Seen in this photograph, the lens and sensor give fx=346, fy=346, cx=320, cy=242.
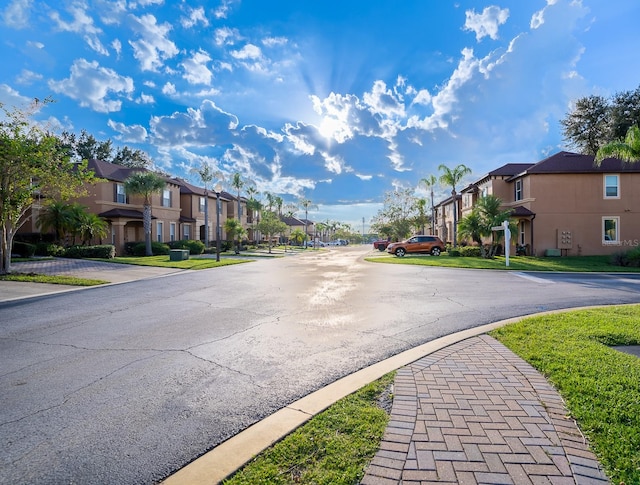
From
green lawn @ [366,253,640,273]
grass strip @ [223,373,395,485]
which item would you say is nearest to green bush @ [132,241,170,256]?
green lawn @ [366,253,640,273]

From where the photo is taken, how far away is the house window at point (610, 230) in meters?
25.6

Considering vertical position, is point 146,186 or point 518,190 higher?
point 146,186

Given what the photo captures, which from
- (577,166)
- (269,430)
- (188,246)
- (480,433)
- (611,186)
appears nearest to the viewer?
(480,433)

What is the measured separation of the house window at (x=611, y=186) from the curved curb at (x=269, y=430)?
29031 millimetres

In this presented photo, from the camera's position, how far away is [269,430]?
3193 mm

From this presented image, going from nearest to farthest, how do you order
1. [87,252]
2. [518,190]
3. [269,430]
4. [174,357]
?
[269,430], [174,357], [87,252], [518,190]

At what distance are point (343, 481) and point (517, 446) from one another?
1510 mm

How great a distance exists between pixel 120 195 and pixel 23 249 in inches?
372

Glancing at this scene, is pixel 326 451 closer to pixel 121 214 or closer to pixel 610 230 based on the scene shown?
pixel 121 214

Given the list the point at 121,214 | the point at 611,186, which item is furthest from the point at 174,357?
the point at 611,186

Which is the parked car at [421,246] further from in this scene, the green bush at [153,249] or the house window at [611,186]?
the green bush at [153,249]

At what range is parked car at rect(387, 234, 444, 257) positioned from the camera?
1209 inches

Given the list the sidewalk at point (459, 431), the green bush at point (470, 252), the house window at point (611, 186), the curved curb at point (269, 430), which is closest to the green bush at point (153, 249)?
the green bush at point (470, 252)

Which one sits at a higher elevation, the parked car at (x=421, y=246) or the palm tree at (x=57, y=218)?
the palm tree at (x=57, y=218)
